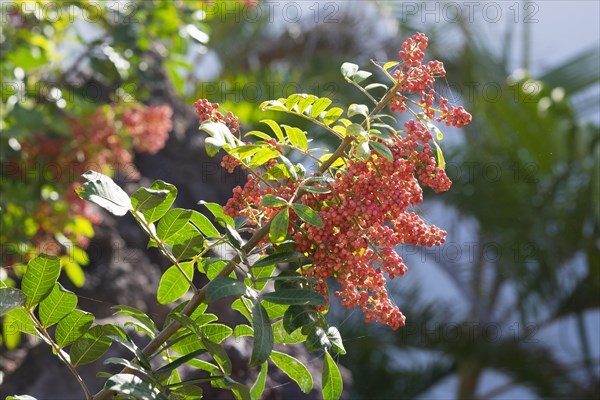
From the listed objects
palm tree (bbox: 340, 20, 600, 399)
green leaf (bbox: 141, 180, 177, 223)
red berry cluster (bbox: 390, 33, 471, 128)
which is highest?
palm tree (bbox: 340, 20, 600, 399)

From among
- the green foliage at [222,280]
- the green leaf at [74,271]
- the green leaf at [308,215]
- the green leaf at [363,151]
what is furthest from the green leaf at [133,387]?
the green leaf at [74,271]

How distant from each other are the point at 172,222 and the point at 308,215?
0.25 m

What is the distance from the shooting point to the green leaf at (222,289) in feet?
3.45

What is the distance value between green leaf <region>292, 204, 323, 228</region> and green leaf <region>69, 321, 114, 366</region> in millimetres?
350

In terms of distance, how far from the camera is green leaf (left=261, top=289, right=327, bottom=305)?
3.66 ft

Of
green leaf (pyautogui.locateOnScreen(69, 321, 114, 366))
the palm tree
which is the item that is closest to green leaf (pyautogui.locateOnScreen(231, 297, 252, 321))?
green leaf (pyautogui.locateOnScreen(69, 321, 114, 366))

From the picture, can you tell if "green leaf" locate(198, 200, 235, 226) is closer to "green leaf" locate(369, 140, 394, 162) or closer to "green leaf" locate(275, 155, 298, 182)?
"green leaf" locate(275, 155, 298, 182)

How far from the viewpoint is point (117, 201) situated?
3.74 ft

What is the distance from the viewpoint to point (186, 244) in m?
1.24

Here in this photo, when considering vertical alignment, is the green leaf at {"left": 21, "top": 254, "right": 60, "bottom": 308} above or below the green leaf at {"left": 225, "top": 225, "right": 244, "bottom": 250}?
below

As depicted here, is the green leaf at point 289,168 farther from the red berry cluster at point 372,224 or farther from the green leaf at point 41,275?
the green leaf at point 41,275

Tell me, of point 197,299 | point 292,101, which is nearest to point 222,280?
point 197,299

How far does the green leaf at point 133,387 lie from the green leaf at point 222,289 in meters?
0.15

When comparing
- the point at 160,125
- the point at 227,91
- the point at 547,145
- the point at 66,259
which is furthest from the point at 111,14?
the point at 547,145
